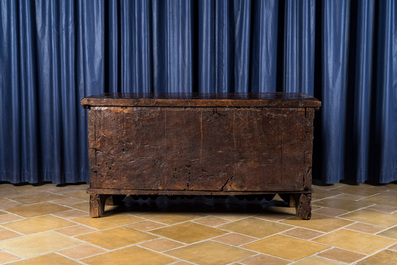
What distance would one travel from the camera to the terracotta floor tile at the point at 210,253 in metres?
2.06

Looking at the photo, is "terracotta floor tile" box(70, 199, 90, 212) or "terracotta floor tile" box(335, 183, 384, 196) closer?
"terracotta floor tile" box(70, 199, 90, 212)

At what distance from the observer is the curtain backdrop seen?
3.43m

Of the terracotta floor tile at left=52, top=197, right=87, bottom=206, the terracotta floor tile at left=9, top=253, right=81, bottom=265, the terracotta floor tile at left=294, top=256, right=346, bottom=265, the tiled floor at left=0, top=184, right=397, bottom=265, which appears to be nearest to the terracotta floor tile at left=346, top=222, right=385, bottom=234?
Answer: the tiled floor at left=0, top=184, right=397, bottom=265

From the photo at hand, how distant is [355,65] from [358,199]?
0.93 m

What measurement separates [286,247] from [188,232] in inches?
17.9

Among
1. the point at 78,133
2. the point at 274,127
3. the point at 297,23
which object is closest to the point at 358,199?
the point at 274,127

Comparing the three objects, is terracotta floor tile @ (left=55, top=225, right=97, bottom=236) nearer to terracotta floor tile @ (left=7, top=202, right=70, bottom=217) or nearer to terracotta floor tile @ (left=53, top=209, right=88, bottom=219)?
terracotta floor tile @ (left=53, top=209, right=88, bottom=219)

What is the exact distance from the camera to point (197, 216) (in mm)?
2709

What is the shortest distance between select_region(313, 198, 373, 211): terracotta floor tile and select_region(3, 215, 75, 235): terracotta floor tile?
1.37 metres

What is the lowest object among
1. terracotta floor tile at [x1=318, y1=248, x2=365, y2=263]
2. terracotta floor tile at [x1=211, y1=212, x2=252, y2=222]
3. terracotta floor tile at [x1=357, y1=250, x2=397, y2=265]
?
terracotta floor tile at [x1=357, y1=250, x2=397, y2=265]

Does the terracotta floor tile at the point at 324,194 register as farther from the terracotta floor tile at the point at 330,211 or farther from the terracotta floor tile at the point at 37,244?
the terracotta floor tile at the point at 37,244

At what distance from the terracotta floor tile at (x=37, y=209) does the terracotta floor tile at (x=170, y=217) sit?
470 millimetres

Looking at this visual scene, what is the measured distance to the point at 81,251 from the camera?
2156mm

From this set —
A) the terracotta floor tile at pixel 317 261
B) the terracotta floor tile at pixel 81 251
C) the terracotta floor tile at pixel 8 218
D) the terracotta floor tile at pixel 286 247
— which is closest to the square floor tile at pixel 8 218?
the terracotta floor tile at pixel 8 218
